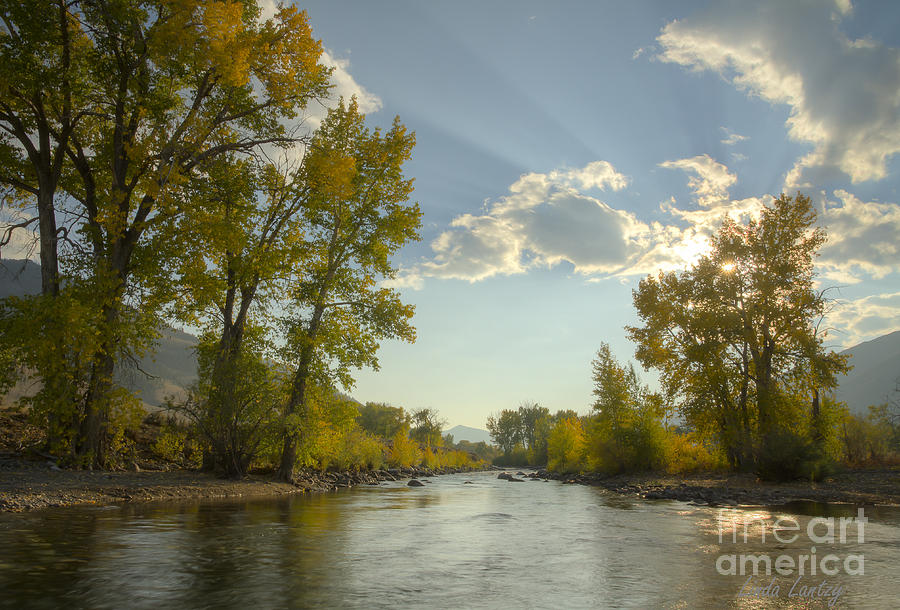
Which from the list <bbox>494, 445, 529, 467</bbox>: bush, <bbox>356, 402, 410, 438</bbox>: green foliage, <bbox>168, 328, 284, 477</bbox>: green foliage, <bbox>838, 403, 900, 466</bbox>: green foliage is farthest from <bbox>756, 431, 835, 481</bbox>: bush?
<bbox>494, 445, 529, 467</bbox>: bush

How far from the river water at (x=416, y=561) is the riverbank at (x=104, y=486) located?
833mm

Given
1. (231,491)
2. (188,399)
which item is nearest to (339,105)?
(188,399)

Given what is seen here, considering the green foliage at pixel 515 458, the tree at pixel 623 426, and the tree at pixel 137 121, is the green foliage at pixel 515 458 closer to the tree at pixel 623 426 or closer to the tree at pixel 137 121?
the tree at pixel 623 426

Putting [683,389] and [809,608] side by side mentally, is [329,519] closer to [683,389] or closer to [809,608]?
[809,608]

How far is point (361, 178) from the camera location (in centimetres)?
2080

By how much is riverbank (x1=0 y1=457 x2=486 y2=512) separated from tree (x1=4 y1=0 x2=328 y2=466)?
1529 mm

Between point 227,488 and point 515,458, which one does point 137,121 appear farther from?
point 515,458

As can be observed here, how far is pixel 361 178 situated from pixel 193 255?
7.55 meters

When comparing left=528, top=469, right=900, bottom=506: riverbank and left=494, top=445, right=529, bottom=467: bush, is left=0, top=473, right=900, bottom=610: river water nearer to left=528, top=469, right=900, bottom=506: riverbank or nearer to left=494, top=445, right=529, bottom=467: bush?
left=528, top=469, right=900, bottom=506: riverbank

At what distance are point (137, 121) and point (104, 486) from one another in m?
10.9

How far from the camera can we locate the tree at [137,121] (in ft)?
46.6

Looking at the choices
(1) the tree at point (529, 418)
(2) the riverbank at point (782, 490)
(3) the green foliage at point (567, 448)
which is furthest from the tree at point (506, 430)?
(2) the riverbank at point (782, 490)

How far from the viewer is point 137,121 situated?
613 inches

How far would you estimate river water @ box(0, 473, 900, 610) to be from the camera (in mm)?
4727
